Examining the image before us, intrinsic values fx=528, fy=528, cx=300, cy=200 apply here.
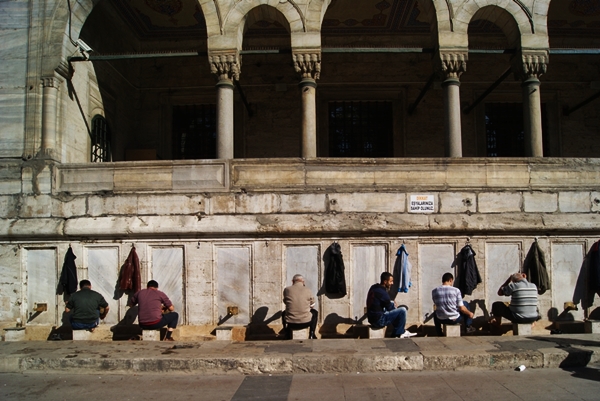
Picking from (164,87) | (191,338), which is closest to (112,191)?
(191,338)

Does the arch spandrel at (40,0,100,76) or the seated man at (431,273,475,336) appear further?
the arch spandrel at (40,0,100,76)

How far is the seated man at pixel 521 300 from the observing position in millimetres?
9445

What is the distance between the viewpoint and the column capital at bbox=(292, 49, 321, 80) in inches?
448

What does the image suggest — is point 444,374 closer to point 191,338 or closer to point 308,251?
point 308,251

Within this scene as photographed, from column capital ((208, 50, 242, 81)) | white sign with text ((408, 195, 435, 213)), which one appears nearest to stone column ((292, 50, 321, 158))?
column capital ((208, 50, 242, 81))

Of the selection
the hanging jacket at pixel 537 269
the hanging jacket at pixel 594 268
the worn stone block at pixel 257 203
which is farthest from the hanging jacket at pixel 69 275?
the hanging jacket at pixel 594 268

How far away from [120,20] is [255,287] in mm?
9018

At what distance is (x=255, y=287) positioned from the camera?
34.2 ft

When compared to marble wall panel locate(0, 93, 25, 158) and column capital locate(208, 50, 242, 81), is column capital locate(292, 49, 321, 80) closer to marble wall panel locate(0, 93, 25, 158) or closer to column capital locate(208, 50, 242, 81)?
column capital locate(208, 50, 242, 81)

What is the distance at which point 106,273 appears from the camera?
34.9 feet

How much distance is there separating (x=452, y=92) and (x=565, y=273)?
173 inches

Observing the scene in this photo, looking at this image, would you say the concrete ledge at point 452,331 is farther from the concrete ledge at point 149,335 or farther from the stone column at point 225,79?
the stone column at point 225,79

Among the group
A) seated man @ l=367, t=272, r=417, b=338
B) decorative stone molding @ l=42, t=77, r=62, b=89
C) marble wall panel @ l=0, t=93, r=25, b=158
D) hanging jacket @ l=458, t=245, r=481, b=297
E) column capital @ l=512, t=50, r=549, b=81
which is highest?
column capital @ l=512, t=50, r=549, b=81

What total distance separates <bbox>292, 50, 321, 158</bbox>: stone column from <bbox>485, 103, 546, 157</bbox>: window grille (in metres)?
6.90
